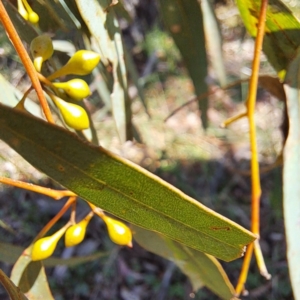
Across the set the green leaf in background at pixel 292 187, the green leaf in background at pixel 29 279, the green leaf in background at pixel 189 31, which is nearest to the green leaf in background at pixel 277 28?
the green leaf in background at pixel 292 187

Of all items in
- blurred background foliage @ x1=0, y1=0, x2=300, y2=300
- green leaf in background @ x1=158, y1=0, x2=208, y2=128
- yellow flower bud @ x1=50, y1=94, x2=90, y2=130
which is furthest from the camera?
blurred background foliage @ x1=0, y1=0, x2=300, y2=300

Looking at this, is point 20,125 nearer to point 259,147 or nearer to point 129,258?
point 129,258

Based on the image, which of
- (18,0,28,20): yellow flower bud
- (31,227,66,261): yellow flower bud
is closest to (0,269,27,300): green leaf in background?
(31,227,66,261): yellow flower bud

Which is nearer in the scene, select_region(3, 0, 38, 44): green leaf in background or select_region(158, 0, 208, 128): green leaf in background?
select_region(3, 0, 38, 44): green leaf in background

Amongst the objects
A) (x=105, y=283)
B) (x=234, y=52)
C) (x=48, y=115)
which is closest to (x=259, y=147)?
(x=234, y=52)

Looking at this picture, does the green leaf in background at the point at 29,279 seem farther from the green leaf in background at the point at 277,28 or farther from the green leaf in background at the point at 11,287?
the green leaf in background at the point at 277,28

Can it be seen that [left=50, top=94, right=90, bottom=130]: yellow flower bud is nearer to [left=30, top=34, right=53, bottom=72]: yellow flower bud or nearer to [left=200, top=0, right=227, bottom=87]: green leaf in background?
[left=30, top=34, right=53, bottom=72]: yellow flower bud

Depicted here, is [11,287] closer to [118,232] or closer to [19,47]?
[118,232]
